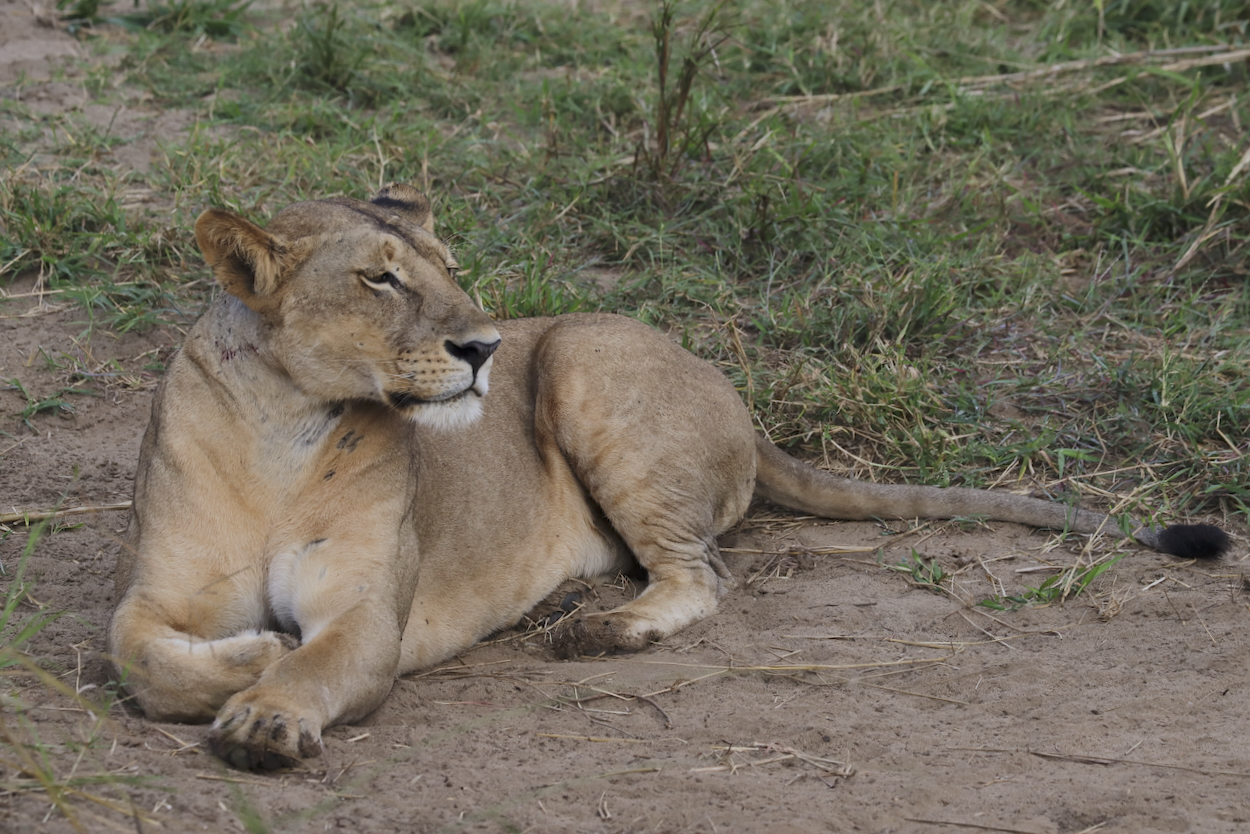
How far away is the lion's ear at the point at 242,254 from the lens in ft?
11.2

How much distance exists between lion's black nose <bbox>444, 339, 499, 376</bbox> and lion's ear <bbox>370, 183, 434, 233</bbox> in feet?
2.32

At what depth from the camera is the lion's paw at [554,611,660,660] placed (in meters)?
4.33

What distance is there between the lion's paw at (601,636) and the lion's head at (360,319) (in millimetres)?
1014

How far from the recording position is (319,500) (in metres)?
3.71

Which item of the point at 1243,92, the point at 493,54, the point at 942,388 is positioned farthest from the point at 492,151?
the point at 1243,92

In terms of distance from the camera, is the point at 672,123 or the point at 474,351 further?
the point at 672,123

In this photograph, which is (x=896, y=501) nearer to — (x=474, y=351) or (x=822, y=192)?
(x=474, y=351)

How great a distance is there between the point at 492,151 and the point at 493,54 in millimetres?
1211

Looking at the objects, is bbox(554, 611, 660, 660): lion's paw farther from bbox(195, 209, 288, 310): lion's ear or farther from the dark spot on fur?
bbox(195, 209, 288, 310): lion's ear

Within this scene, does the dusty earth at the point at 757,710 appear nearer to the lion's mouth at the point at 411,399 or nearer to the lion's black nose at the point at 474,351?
the lion's mouth at the point at 411,399

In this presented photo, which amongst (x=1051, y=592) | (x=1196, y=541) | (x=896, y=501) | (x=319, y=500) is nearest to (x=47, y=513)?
(x=319, y=500)

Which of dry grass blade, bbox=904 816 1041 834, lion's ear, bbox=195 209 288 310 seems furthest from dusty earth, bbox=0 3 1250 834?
lion's ear, bbox=195 209 288 310

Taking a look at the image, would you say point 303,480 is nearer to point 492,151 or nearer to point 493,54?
point 492,151

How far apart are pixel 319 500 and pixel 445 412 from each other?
1.45 feet
